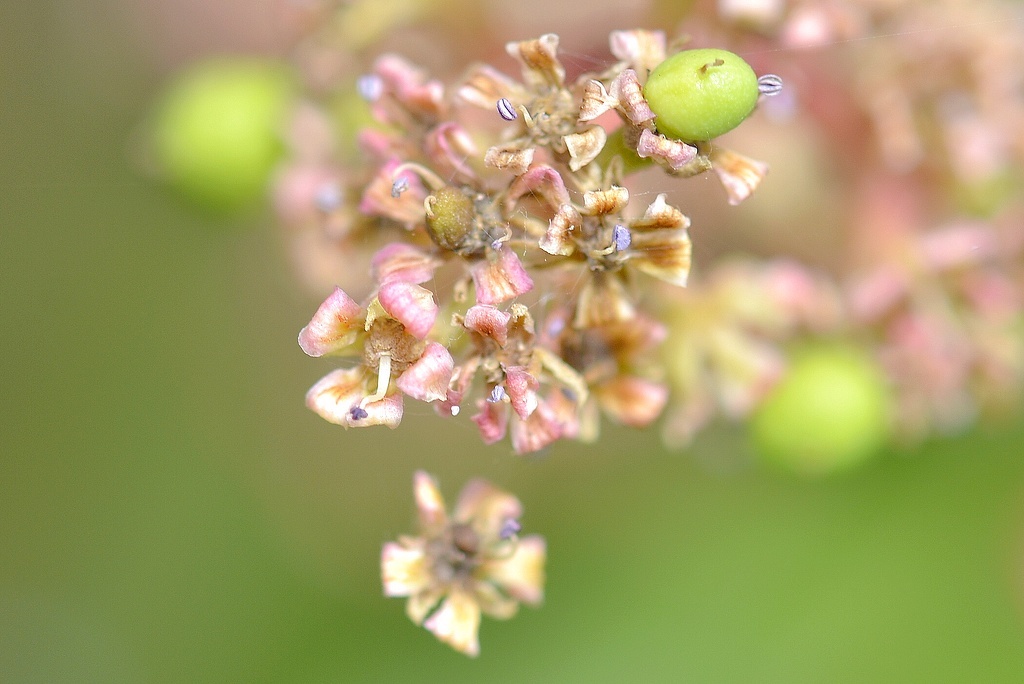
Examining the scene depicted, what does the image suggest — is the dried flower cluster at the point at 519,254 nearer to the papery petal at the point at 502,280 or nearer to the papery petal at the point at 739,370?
the papery petal at the point at 502,280

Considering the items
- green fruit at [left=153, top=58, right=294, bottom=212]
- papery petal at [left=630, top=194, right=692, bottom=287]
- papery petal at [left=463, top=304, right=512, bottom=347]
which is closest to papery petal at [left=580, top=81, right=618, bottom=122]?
papery petal at [left=630, top=194, right=692, bottom=287]

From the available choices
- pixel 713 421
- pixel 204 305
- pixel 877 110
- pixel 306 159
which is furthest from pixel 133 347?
pixel 877 110

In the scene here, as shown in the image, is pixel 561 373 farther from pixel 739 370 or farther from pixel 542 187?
pixel 739 370

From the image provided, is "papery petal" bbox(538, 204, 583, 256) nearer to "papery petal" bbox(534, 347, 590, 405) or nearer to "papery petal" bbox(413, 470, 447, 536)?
"papery petal" bbox(534, 347, 590, 405)

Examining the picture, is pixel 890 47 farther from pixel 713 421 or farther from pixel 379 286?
pixel 379 286

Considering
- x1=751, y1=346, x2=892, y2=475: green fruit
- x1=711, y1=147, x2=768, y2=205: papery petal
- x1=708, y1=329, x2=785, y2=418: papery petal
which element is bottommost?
x1=711, y1=147, x2=768, y2=205: papery petal

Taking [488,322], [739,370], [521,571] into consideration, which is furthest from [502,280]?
[739,370]

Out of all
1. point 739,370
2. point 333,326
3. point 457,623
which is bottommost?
point 457,623
